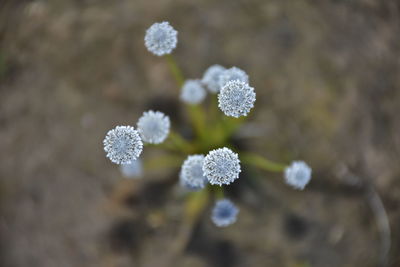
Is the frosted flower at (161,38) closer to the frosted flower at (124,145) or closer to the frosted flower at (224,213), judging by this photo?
the frosted flower at (124,145)

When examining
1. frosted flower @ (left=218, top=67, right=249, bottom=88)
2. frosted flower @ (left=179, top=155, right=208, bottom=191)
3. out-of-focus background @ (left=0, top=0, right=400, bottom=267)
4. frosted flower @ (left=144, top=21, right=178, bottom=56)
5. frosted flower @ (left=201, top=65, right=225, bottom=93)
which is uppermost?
frosted flower @ (left=144, top=21, right=178, bottom=56)

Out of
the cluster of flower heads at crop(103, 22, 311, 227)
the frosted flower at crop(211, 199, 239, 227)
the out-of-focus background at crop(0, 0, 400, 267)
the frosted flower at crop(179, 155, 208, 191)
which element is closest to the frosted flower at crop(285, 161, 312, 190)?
the cluster of flower heads at crop(103, 22, 311, 227)

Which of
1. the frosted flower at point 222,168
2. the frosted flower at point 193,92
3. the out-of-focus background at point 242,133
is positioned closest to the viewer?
the frosted flower at point 222,168

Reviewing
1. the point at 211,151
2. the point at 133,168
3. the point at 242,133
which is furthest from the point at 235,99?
the point at 242,133

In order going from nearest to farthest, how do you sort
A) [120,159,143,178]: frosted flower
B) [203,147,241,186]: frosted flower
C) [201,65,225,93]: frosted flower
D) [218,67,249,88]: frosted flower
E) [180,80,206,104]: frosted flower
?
[203,147,241,186]: frosted flower
[218,67,249,88]: frosted flower
[201,65,225,93]: frosted flower
[180,80,206,104]: frosted flower
[120,159,143,178]: frosted flower

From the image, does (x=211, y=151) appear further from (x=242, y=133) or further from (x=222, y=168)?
(x=242, y=133)

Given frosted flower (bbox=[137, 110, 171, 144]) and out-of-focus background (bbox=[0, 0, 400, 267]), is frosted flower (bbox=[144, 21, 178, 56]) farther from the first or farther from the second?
out-of-focus background (bbox=[0, 0, 400, 267])

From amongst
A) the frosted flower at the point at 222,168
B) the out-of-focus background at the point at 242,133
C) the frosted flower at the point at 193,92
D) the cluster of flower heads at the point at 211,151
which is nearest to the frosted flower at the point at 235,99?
the cluster of flower heads at the point at 211,151
